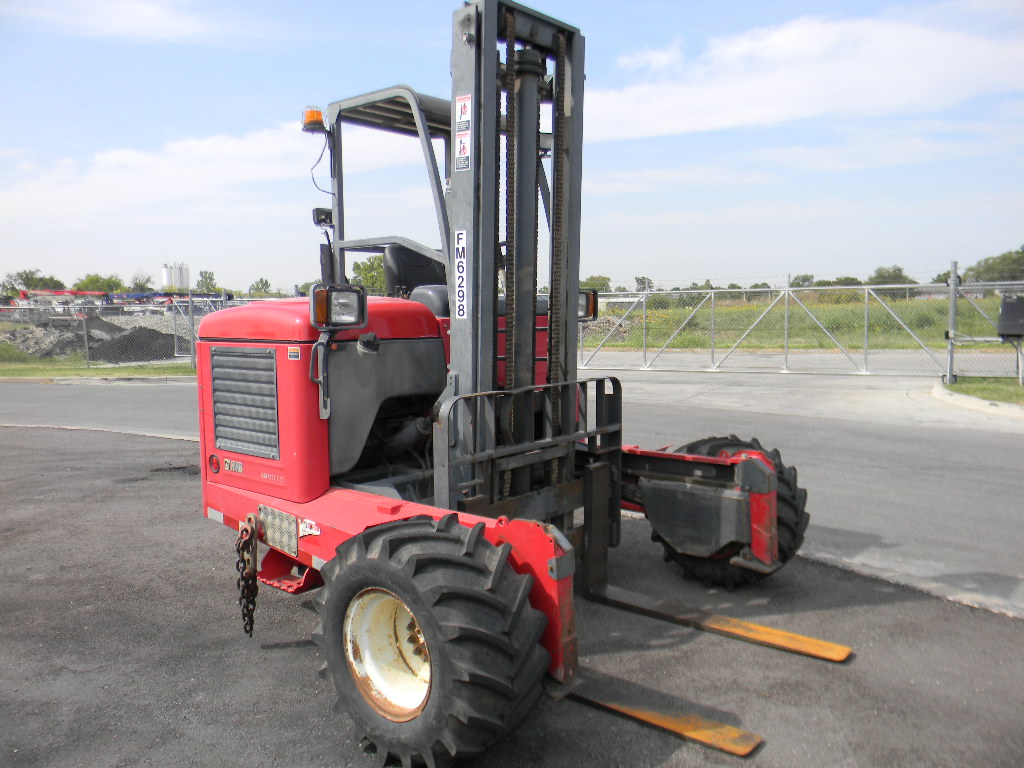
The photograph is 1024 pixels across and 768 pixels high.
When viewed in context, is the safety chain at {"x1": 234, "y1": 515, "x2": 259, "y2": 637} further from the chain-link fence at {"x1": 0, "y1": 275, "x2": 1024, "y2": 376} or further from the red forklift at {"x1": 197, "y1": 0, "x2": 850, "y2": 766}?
the chain-link fence at {"x1": 0, "y1": 275, "x2": 1024, "y2": 376}

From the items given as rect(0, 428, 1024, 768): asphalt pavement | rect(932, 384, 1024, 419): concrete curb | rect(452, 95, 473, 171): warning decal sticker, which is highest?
rect(452, 95, 473, 171): warning decal sticker

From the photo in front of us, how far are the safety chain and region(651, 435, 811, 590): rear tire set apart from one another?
2.47 m

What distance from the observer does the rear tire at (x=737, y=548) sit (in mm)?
4805

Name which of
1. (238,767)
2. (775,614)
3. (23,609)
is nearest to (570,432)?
(775,614)

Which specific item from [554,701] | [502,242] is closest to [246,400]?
[502,242]

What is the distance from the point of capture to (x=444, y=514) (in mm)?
3625

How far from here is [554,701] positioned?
3676 mm

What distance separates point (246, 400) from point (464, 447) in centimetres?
141

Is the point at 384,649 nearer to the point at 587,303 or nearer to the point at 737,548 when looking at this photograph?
the point at 737,548

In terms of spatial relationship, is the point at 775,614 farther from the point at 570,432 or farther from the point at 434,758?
the point at 434,758

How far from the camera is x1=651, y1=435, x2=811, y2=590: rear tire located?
Answer: 4805mm

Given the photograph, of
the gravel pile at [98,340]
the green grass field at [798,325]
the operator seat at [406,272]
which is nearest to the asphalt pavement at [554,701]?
the operator seat at [406,272]

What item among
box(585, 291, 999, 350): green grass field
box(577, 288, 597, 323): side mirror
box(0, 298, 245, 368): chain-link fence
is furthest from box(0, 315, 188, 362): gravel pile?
box(577, 288, 597, 323): side mirror

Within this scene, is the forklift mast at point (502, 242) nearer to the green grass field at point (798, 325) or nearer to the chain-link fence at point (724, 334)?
the chain-link fence at point (724, 334)
